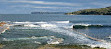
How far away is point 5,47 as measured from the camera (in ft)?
67.7

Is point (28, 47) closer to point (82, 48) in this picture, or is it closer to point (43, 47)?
point (43, 47)

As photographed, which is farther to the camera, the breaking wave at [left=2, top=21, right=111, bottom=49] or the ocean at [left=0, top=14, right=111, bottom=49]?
the breaking wave at [left=2, top=21, right=111, bottom=49]

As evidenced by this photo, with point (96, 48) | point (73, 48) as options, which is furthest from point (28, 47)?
point (96, 48)

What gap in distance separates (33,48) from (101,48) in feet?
24.2

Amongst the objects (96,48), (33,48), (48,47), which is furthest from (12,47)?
(96,48)

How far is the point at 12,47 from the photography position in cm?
2064

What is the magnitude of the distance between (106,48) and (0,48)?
37.7 feet

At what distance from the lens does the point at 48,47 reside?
67.7 feet

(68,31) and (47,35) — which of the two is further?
(68,31)

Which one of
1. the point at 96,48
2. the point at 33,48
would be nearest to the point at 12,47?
the point at 33,48

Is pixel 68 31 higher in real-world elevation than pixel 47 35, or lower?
lower

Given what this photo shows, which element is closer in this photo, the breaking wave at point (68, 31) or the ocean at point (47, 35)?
the ocean at point (47, 35)

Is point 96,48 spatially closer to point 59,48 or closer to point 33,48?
point 59,48

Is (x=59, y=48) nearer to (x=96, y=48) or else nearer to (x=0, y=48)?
(x=96, y=48)
